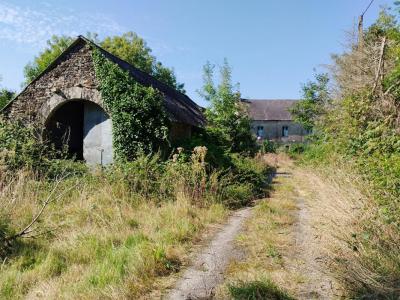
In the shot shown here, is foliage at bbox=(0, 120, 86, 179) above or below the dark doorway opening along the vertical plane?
below

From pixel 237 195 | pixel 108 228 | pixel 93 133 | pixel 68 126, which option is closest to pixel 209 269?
pixel 108 228

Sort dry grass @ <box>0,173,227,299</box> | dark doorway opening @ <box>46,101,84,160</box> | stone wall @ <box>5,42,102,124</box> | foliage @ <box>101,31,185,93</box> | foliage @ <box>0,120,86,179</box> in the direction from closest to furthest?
dry grass @ <box>0,173,227,299</box>
foliage @ <box>0,120,86,179</box>
stone wall @ <box>5,42,102,124</box>
dark doorway opening @ <box>46,101,84,160</box>
foliage @ <box>101,31,185,93</box>

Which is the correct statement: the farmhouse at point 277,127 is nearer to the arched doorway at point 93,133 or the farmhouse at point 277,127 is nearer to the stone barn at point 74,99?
the stone barn at point 74,99

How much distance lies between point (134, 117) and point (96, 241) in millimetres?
6733

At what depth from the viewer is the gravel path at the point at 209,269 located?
4156 millimetres

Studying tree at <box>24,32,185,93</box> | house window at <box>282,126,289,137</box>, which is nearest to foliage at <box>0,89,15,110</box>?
tree at <box>24,32,185,93</box>

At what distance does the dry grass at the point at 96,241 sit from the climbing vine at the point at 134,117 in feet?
10.5

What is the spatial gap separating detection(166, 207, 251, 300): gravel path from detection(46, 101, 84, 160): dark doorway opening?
9309 millimetres

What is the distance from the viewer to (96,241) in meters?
5.62

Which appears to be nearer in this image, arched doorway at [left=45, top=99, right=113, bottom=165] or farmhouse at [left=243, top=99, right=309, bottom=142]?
arched doorway at [left=45, top=99, right=113, bottom=165]

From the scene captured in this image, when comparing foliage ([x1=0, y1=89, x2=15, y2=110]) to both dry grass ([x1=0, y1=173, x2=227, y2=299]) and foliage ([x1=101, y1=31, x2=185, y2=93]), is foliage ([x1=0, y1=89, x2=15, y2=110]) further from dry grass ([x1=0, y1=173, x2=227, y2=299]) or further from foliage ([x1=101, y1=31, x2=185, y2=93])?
dry grass ([x1=0, y1=173, x2=227, y2=299])

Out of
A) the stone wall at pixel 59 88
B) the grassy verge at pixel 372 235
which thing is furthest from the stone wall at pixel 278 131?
the grassy verge at pixel 372 235

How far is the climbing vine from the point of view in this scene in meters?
11.8

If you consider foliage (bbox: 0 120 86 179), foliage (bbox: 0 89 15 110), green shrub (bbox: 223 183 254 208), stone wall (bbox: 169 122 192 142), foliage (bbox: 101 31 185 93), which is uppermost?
foliage (bbox: 101 31 185 93)
